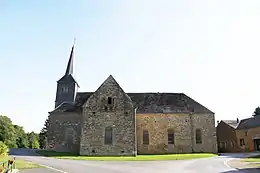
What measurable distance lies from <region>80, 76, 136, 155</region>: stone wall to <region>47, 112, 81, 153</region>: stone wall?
3.17 m

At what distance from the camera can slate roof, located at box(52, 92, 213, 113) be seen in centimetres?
3675

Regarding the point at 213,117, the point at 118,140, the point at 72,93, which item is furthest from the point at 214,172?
the point at 72,93

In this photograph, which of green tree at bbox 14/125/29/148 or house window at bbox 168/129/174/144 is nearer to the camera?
house window at bbox 168/129/174/144

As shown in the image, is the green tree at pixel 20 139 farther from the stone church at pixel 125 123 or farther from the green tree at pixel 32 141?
the stone church at pixel 125 123

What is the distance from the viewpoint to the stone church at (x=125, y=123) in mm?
32094

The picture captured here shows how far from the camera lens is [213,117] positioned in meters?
36.9

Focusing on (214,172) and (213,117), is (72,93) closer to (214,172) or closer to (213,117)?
(213,117)

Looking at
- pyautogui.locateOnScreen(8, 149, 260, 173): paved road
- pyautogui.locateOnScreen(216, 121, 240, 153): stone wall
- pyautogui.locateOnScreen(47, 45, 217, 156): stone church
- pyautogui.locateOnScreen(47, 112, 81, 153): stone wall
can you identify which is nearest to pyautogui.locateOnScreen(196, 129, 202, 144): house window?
pyautogui.locateOnScreen(47, 45, 217, 156): stone church

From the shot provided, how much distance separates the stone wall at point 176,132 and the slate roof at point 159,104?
2.88ft

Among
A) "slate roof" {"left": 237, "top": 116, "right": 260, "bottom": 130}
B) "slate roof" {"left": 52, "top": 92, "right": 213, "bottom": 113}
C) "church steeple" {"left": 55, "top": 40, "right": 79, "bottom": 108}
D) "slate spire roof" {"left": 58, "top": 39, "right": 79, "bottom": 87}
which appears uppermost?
"slate spire roof" {"left": 58, "top": 39, "right": 79, "bottom": 87}

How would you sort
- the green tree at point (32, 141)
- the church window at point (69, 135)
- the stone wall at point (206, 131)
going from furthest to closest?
the green tree at point (32, 141) → the stone wall at point (206, 131) → the church window at point (69, 135)

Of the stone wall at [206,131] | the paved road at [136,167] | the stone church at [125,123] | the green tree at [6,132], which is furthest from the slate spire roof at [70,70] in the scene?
the green tree at [6,132]

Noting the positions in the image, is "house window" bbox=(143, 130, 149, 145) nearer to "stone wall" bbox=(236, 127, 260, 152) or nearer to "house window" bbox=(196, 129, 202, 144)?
"house window" bbox=(196, 129, 202, 144)

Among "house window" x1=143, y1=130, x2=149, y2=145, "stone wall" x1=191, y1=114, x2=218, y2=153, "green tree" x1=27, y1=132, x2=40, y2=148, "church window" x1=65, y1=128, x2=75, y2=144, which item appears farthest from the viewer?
"green tree" x1=27, y1=132, x2=40, y2=148
